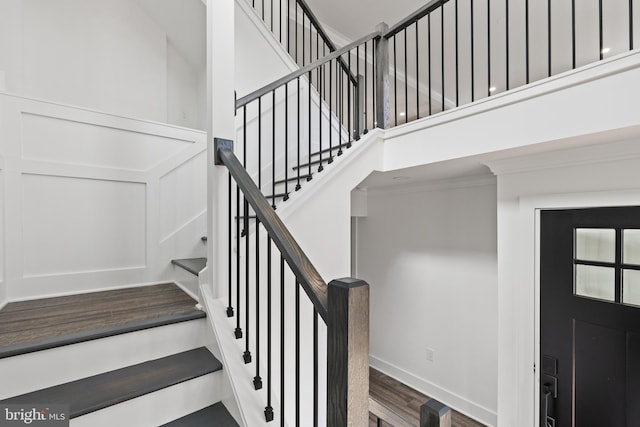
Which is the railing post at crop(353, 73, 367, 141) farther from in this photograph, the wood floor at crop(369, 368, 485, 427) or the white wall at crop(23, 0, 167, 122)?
the wood floor at crop(369, 368, 485, 427)

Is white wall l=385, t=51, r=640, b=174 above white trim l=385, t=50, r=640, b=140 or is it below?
below

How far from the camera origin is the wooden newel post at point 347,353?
751 mm

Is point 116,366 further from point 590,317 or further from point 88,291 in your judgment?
point 590,317

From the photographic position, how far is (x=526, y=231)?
2322mm

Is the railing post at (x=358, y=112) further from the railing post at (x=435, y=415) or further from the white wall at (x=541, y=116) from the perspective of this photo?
the railing post at (x=435, y=415)

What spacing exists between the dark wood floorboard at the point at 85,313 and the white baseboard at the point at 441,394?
2908mm

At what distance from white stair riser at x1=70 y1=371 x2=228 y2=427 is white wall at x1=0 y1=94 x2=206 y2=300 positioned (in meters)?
1.38

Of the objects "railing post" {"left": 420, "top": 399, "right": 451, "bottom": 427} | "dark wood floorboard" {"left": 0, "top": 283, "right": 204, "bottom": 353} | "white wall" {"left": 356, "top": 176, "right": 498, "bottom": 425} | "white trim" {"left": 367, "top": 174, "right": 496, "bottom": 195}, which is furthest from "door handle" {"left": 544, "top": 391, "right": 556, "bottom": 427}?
"dark wood floorboard" {"left": 0, "top": 283, "right": 204, "bottom": 353}

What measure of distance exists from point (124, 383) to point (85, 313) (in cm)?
65

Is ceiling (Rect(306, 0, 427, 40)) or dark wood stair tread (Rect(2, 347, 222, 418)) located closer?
dark wood stair tread (Rect(2, 347, 222, 418))

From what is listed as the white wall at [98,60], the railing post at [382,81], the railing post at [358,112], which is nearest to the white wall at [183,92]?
the white wall at [98,60]

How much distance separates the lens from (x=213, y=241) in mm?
1546

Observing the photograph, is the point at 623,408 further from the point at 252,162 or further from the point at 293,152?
the point at 252,162

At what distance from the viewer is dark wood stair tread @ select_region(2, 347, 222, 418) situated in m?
1.09
